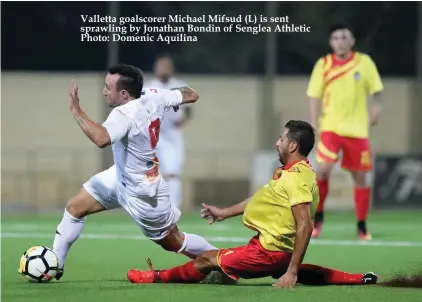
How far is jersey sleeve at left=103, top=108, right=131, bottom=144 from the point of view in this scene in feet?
27.0

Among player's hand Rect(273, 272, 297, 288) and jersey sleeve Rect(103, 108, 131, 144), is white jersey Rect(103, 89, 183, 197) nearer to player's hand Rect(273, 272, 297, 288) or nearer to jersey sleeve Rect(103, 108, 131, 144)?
jersey sleeve Rect(103, 108, 131, 144)

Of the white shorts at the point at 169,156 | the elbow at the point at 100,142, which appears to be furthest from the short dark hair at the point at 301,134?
the white shorts at the point at 169,156

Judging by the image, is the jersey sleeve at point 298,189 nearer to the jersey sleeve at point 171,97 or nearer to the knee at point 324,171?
the jersey sleeve at point 171,97

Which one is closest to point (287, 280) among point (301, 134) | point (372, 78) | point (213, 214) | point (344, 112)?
point (213, 214)

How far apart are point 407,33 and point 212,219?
13835mm

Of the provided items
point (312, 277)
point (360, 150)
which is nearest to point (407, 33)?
point (360, 150)

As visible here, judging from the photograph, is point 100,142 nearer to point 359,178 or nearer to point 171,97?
point 171,97

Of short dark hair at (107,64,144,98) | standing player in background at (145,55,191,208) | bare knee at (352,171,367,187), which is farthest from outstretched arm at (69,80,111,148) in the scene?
standing player in background at (145,55,191,208)

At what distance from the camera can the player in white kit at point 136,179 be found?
867cm

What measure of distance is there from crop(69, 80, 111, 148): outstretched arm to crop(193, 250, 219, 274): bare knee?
1.13 meters

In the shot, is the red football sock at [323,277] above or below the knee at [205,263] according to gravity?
below

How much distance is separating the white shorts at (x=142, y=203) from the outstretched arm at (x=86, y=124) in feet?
2.83

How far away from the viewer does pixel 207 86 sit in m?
21.5

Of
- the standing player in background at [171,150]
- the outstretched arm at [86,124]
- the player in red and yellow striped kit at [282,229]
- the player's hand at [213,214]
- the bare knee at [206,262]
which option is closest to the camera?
the outstretched arm at [86,124]
